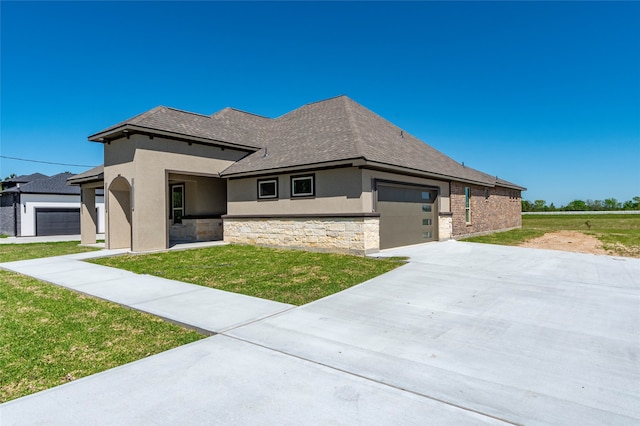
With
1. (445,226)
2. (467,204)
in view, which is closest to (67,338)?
(445,226)

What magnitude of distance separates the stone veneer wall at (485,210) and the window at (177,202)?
14.2 metres

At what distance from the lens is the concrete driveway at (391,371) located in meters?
2.85

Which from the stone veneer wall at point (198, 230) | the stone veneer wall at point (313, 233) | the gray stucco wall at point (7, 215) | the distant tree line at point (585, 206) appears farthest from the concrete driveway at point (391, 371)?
the distant tree line at point (585, 206)

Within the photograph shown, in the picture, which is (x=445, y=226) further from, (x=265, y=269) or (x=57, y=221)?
(x=57, y=221)

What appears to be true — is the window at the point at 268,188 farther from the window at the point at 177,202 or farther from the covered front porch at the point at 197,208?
the window at the point at 177,202

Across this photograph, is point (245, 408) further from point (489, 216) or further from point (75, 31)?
point (489, 216)

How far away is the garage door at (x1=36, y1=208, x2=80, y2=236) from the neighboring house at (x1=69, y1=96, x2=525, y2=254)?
11565mm

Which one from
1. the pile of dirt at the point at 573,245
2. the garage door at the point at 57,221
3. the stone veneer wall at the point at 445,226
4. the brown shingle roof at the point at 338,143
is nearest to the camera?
the brown shingle roof at the point at 338,143

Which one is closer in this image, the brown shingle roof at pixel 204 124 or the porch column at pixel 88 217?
the brown shingle roof at pixel 204 124

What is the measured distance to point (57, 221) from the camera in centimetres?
2717

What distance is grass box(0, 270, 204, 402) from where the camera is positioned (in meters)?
3.63

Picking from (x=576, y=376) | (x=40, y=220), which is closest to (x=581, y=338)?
(x=576, y=376)

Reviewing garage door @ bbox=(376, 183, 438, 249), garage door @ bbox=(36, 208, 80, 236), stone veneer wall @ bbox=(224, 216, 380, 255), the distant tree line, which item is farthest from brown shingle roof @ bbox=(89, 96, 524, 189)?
the distant tree line

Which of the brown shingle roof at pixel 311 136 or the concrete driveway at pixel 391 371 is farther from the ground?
the brown shingle roof at pixel 311 136
